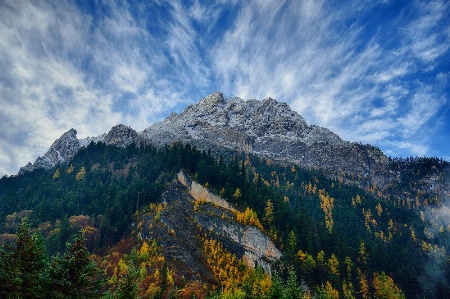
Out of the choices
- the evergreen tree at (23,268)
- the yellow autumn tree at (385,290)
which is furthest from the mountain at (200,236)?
the evergreen tree at (23,268)

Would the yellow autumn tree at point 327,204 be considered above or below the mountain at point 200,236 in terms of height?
above

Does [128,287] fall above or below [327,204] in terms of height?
below

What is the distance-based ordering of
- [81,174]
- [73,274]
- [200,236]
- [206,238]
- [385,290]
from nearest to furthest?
[73,274] → [385,290] → [206,238] → [200,236] → [81,174]

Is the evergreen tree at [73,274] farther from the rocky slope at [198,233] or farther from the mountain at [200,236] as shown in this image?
the rocky slope at [198,233]

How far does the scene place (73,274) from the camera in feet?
82.5

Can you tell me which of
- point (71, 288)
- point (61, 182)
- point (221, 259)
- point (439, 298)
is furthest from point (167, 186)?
point (439, 298)

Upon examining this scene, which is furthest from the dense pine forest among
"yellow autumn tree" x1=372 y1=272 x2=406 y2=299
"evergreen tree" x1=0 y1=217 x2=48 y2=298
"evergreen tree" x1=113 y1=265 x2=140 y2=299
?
"evergreen tree" x1=0 y1=217 x2=48 y2=298

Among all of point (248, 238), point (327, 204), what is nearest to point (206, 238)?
point (248, 238)

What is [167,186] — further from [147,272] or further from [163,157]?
[147,272]

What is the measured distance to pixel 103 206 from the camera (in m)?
106

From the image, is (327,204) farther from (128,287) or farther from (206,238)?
(128,287)

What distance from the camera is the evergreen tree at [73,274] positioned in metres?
24.6

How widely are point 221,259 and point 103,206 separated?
4619cm

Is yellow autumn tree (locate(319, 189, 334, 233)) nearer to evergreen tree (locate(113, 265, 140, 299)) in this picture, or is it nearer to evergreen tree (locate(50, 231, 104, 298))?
evergreen tree (locate(113, 265, 140, 299))
